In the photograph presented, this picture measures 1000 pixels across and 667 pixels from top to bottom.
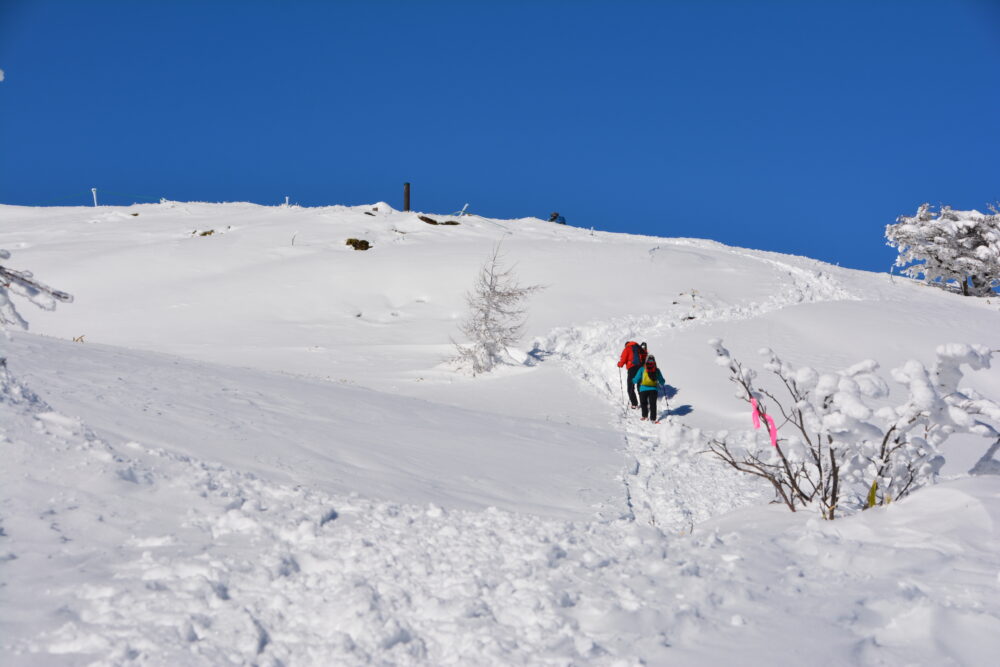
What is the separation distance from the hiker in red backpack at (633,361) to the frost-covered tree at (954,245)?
62.2ft

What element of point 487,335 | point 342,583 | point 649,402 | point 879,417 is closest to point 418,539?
point 342,583

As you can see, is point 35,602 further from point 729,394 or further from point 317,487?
point 729,394

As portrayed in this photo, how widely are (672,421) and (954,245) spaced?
20.8 meters

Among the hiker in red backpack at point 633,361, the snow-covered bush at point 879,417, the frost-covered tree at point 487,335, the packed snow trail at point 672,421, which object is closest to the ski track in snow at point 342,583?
the packed snow trail at point 672,421

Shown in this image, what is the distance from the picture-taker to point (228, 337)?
63.9 feet

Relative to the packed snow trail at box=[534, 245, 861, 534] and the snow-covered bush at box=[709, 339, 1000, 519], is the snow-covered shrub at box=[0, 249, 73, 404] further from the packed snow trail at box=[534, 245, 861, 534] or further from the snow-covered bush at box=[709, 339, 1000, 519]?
the snow-covered bush at box=[709, 339, 1000, 519]

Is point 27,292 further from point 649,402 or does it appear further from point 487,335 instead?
point 487,335

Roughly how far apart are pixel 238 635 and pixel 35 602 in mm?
923

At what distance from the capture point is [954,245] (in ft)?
88.2

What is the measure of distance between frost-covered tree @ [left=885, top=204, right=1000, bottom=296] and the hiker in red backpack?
1894 centimetres

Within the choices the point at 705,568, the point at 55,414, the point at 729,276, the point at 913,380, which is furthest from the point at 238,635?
the point at 729,276

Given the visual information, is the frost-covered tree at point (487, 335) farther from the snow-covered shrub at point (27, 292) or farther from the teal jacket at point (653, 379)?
the snow-covered shrub at point (27, 292)

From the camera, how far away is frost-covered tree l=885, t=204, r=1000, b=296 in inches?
1019

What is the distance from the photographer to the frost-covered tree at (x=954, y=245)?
2589 cm
